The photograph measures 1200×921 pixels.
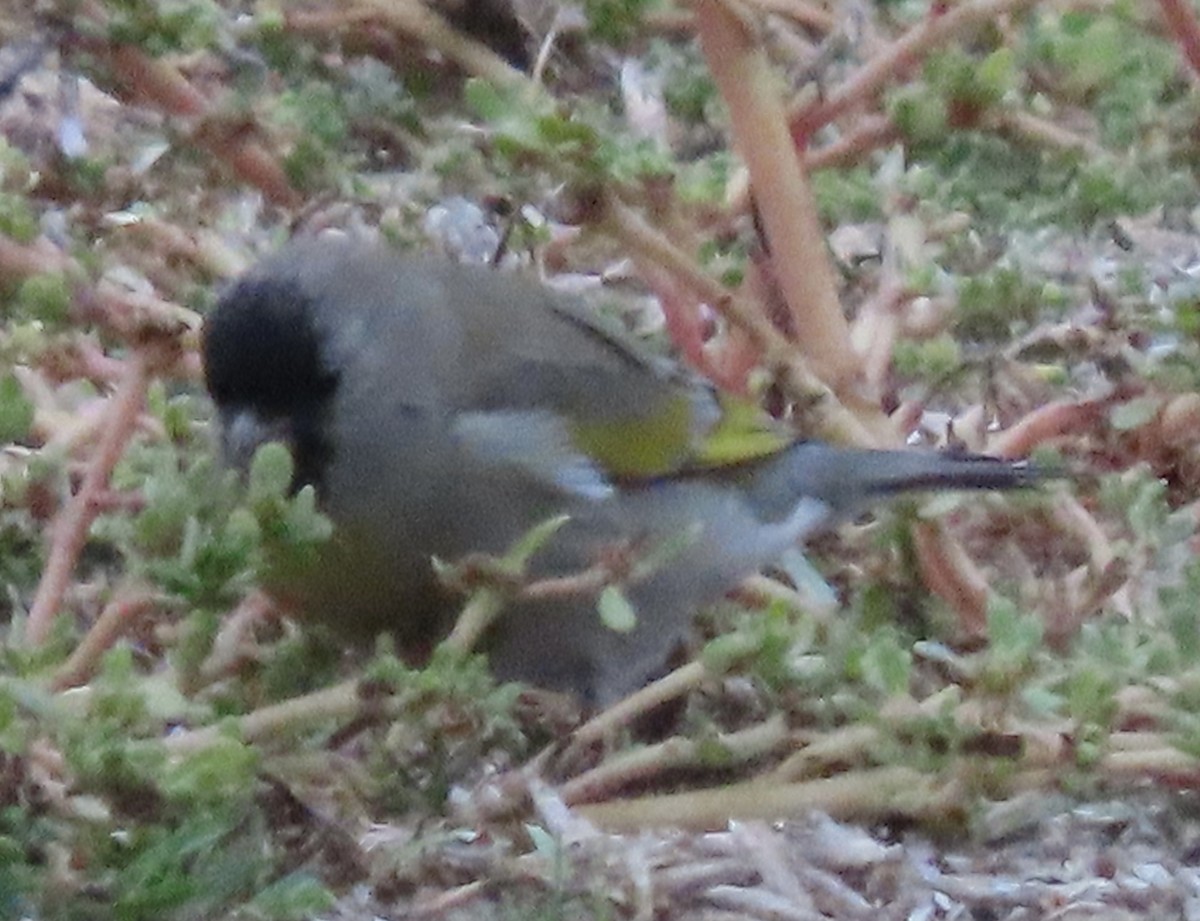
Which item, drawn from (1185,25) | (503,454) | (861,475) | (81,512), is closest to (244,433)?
(503,454)

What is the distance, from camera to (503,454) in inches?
51.1

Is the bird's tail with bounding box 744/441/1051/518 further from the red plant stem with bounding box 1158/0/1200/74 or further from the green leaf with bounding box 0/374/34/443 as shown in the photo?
the green leaf with bounding box 0/374/34/443

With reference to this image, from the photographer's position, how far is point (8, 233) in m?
1.01

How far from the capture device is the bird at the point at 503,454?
118 centimetres

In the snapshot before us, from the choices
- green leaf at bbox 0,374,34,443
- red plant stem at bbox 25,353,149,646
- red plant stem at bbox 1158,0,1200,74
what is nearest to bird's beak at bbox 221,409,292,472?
red plant stem at bbox 25,353,149,646

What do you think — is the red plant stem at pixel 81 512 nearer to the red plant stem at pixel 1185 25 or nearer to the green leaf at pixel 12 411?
the green leaf at pixel 12 411

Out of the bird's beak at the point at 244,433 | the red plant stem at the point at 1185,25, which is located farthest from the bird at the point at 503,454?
the red plant stem at the point at 1185,25

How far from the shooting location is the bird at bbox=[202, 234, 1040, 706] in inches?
46.5

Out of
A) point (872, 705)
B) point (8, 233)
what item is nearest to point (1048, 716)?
point (872, 705)

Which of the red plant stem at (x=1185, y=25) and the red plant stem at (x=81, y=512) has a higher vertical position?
the red plant stem at (x=1185, y=25)

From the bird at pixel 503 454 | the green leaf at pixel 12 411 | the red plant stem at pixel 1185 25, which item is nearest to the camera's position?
the green leaf at pixel 12 411

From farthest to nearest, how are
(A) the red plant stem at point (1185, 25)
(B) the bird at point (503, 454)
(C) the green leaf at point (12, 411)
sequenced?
(B) the bird at point (503, 454) < (A) the red plant stem at point (1185, 25) < (C) the green leaf at point (12, 411)

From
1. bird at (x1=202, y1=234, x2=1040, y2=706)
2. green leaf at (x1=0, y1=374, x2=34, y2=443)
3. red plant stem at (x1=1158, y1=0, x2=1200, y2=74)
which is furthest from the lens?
bird at (x1=202, y1=234, x2=1040, y2=706)

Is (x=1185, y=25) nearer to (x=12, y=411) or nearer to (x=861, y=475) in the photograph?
(x=861, y=475)
